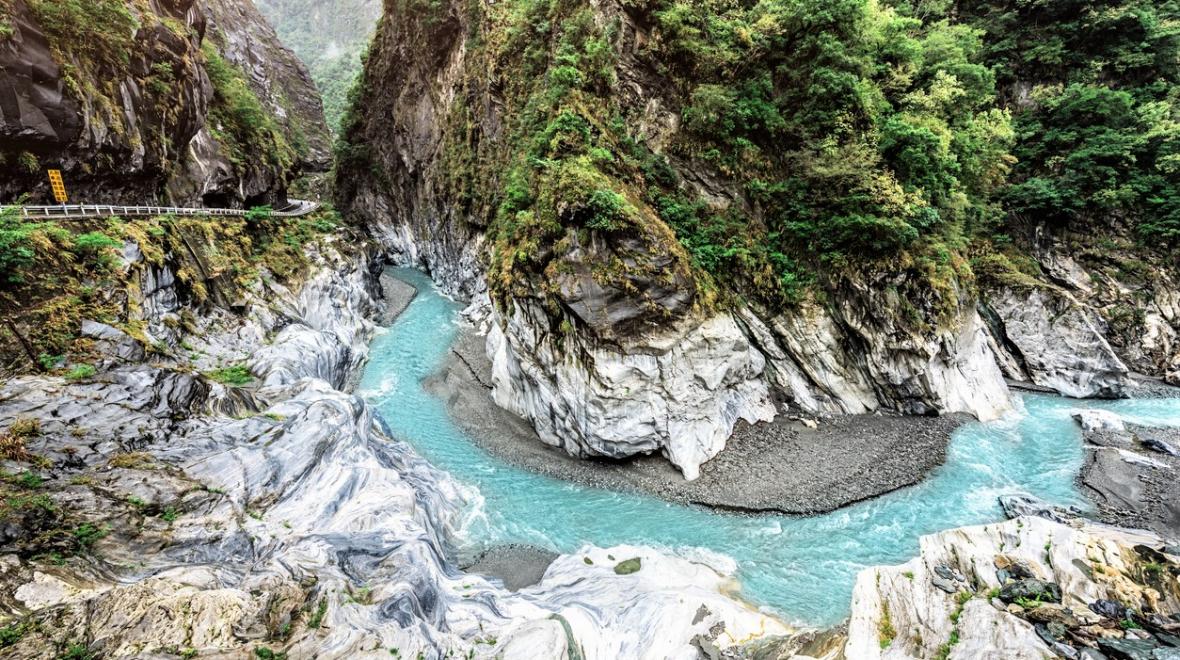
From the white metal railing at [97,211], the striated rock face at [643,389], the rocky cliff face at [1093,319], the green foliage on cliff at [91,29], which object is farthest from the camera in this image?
the rocky cliff face at [1093,319]

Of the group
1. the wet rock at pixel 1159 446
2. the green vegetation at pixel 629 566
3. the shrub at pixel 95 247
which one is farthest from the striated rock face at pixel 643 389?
the wet rock at pixel 1159 446

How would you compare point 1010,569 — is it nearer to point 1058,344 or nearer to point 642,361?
point 642,361

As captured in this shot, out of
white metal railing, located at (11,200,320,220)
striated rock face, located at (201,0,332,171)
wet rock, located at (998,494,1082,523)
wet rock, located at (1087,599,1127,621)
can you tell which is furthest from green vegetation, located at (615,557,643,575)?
striated rock face, located at (201,0,332,171)

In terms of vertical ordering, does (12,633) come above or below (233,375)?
above

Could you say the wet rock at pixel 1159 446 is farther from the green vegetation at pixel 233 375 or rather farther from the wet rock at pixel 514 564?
the green vegetation at pixel 233 375

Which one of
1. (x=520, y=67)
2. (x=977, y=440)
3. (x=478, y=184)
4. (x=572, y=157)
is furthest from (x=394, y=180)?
(x=977, y=440)

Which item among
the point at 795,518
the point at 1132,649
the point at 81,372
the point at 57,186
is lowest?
the point at 81,372

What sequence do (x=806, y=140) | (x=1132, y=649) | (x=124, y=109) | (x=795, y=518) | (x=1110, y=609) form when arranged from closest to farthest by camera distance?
(x=1132, y=649)
(x=1110, y=609)
(x=795, y=518)
(x=124, y=109)
(x=806, y=140)

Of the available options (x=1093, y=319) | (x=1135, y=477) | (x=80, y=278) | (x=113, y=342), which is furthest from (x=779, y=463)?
(x=80, y=278)
